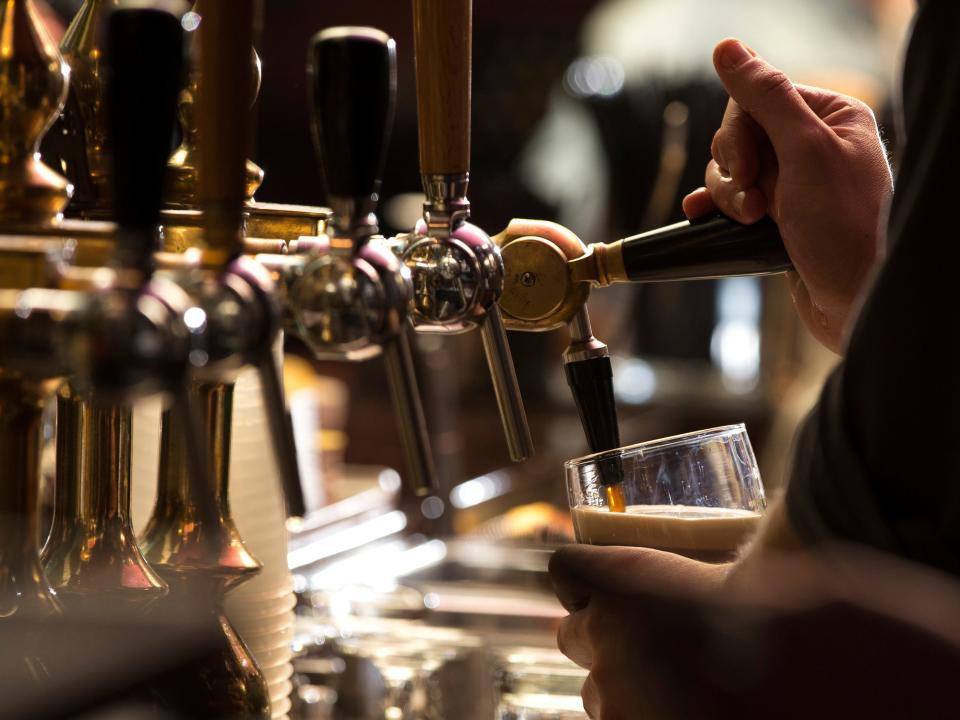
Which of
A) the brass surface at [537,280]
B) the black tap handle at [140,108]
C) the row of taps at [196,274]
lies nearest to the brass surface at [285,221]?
the row of taps at [196,274]

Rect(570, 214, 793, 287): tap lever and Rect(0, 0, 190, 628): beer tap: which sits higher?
Rect(0, 0, 190, 628): beer tap

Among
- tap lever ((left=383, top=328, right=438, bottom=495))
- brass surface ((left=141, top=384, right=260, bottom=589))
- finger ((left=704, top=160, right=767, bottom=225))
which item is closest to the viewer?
tap lever ((left=383, top=328, right=438, bottom=495))

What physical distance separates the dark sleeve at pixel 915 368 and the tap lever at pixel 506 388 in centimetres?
16

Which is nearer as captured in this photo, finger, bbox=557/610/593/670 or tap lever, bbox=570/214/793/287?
finger, bbox=557/610/593/670

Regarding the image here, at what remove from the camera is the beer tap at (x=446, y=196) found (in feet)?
1.87

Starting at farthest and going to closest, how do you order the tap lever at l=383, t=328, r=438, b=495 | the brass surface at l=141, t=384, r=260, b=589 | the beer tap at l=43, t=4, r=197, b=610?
the brass surface at l=141, t=384, r=260, b=589 → the tap lever at l=383, t=328, r=438, b=495 → the beer tap at l=43, t=4, r=197, b=610

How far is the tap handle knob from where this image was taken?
48 cm

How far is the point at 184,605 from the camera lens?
597 millimetres

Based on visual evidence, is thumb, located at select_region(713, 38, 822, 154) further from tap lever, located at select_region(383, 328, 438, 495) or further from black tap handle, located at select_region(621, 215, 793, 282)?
tap lever, located at select_region(383, 328, 438, 495)

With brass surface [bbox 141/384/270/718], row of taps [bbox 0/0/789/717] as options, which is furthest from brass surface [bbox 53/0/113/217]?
brass surface [bbox 141/384/270/718]

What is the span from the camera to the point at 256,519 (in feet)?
2.36

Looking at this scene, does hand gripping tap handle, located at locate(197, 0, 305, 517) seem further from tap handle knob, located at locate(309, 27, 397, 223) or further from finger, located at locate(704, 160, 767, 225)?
finger, located at locate(704, 160, 767, 225)

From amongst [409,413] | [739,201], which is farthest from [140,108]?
[739,201]

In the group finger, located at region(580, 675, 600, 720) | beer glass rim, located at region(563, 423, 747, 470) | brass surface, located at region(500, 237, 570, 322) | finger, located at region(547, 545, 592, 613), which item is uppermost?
brass surface, located at region(500, 237, 570, 322)
